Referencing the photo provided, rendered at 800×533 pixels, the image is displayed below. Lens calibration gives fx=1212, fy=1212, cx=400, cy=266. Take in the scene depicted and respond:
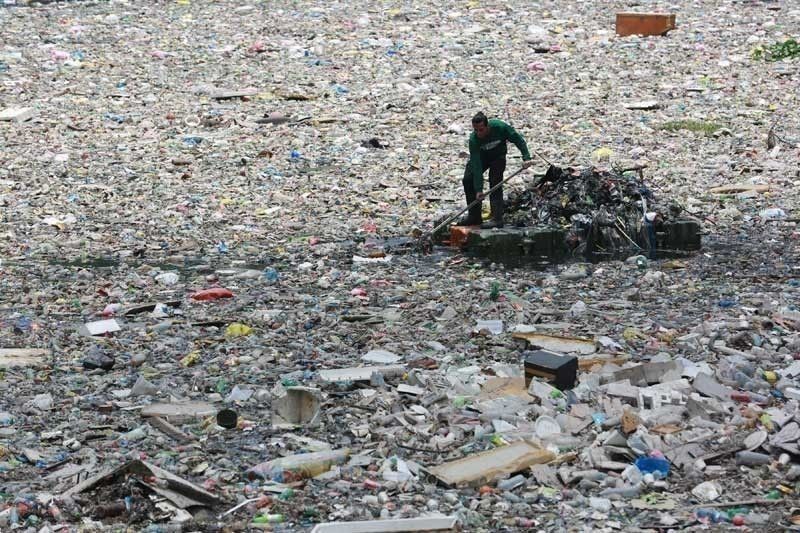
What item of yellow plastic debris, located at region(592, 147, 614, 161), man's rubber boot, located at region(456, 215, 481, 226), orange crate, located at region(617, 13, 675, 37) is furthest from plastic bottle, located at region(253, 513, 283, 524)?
orange crate, located at region(617, 13, 675, 37)

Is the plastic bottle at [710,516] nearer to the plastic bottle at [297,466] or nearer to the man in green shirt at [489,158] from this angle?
the plastic bottle at [297,466]

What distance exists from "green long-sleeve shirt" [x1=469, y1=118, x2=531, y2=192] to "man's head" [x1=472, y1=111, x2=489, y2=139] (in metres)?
0.04

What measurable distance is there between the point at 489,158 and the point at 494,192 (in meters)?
0.28

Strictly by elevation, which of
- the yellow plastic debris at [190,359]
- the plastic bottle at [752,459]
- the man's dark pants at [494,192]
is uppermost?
the man's dark pants at [494,192]

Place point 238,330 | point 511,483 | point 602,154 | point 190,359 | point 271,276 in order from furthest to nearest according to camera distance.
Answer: point 602,154, point 271,276, point 238,330, point 190,359, point 511,483

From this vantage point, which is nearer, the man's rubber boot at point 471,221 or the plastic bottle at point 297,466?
the plastic bottle at point 297,466

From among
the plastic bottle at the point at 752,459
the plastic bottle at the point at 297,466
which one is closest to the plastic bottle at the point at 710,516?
the plastic bottle at the point at 752,459

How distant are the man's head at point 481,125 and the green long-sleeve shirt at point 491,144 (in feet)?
0.12

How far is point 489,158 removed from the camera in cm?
946

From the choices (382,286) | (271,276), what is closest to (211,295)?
(271,276)

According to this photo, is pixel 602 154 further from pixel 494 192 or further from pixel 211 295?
pixel 211 295

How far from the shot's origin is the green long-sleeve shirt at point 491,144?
926 centimetres

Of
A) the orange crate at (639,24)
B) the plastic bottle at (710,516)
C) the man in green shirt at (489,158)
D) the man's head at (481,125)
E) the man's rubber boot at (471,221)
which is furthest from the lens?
the orange crate at (639,24)

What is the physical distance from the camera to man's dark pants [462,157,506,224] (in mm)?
9477
